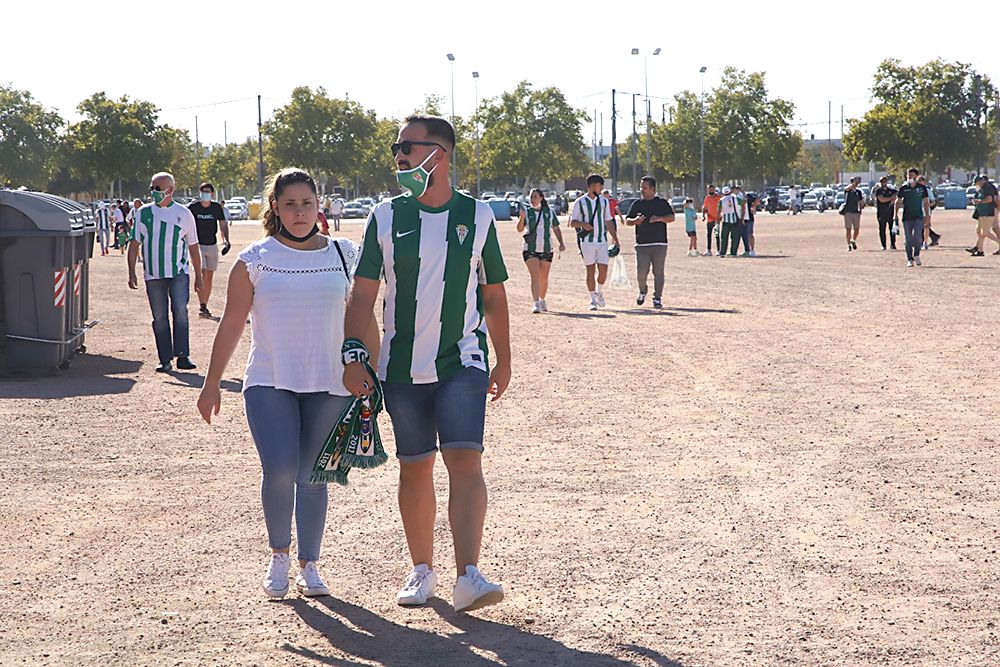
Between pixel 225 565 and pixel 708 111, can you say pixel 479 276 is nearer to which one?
pixel 225 565

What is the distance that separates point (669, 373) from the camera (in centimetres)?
1180

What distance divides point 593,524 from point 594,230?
463 inches

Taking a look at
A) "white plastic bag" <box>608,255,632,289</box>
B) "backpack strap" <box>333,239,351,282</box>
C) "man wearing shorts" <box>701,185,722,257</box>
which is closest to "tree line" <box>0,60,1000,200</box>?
"man wearing shorts" <box>701,185,722,257</box>

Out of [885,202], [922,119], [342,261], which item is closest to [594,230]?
[342,261]

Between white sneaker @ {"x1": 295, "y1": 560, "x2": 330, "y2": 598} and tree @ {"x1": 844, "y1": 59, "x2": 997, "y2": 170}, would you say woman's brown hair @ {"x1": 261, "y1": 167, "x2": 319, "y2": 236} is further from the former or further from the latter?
tree @ {"x1": 844, "y1": 59, "x2": 997, "y2": 170}

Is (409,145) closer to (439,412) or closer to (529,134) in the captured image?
(439,412)

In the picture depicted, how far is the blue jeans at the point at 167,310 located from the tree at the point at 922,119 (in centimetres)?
6253

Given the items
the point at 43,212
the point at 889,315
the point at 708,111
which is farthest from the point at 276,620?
the point at 708,111

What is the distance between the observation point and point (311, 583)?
17.3ft

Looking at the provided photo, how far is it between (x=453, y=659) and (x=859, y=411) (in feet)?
18.2

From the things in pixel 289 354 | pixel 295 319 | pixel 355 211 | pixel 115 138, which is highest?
pixel 115 138

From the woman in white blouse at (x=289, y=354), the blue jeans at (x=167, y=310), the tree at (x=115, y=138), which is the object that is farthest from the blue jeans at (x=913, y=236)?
the tree at (x=115, y=138)

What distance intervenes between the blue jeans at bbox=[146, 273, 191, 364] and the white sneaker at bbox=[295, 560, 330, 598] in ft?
23.7

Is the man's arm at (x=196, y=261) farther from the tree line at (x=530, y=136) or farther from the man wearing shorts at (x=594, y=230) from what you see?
the tree line at (x=530, y=136)
